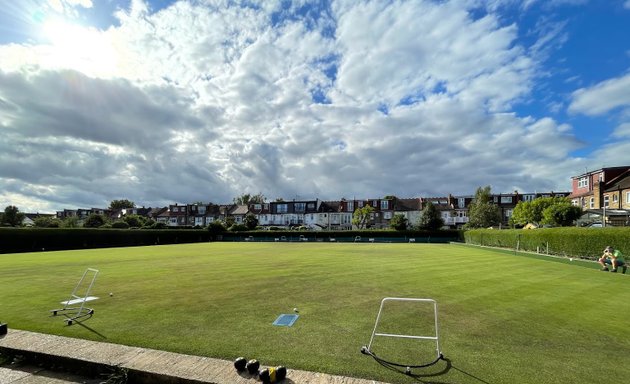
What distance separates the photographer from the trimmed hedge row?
34.9 m

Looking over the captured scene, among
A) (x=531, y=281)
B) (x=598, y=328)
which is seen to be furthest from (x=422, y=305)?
(x=531, y=281)

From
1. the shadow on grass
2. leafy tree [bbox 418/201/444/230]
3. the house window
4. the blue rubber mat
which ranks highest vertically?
the house window

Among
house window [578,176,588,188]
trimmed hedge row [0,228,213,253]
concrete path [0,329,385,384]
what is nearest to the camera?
concrete path [0,329,385,384]

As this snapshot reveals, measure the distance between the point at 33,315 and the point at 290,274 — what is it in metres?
8.50

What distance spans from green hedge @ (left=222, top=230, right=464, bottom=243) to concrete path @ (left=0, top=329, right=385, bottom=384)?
5791 cm

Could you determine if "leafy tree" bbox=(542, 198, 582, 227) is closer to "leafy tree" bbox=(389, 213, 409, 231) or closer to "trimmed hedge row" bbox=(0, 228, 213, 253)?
"leafy tree" bbox=(389, 213, 409, 231)

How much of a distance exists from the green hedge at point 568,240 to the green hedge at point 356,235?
21251mm

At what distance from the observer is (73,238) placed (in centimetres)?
4003

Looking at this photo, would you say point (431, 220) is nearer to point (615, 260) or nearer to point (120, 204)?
point (615, 260)

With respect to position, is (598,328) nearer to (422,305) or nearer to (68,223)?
(422,305)

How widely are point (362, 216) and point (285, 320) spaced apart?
7948cm

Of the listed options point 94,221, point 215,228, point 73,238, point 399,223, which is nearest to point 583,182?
point 399,223

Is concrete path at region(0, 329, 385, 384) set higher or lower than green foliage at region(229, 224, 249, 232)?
higher

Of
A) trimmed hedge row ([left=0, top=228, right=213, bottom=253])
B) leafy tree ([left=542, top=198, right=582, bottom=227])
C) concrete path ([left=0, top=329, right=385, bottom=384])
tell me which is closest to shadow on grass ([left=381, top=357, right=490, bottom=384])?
concrete path ([left=0, top=329, right=385, bottom=384])
